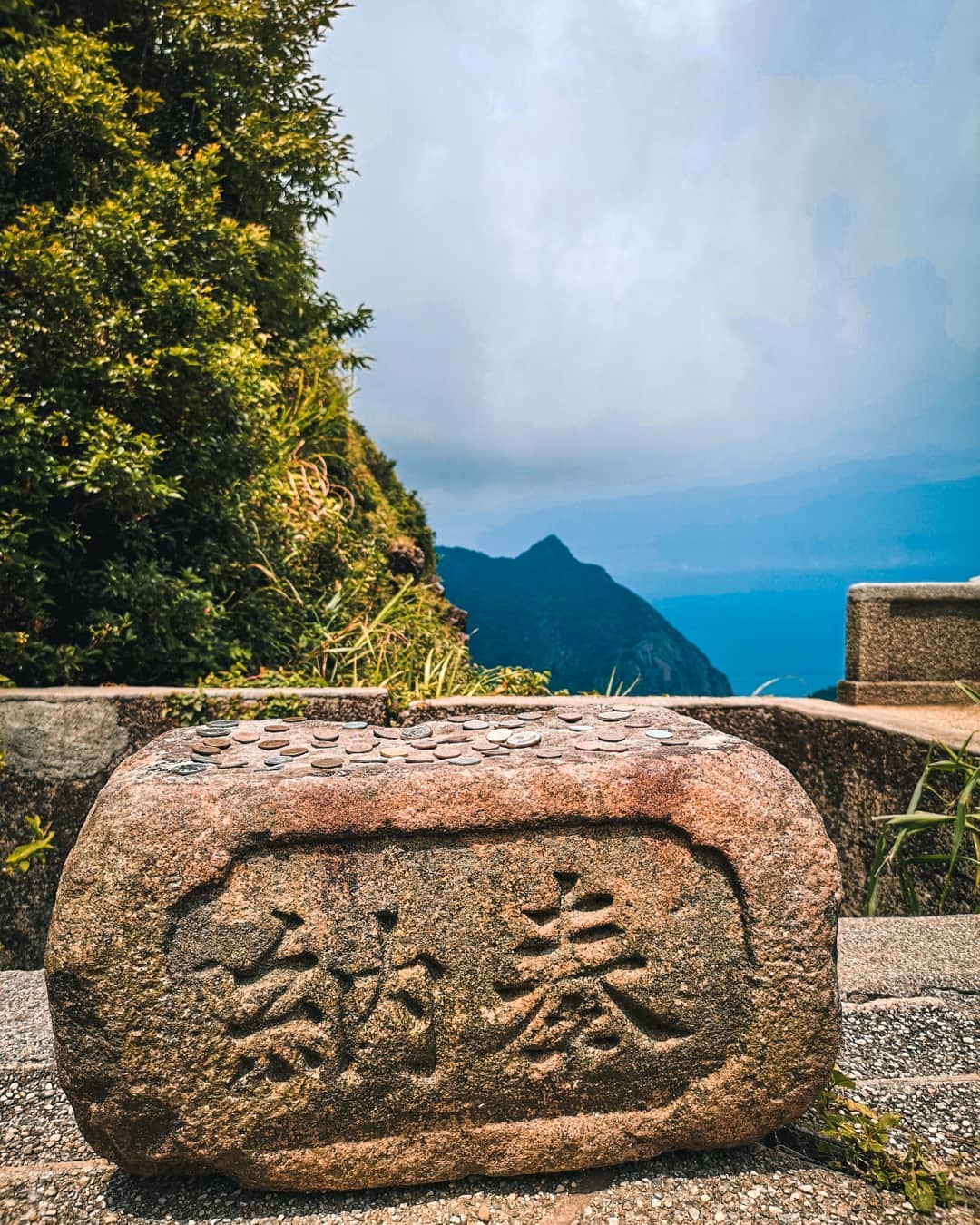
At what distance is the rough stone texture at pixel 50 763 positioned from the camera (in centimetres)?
302

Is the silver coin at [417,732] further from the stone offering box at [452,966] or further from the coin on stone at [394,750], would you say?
the stone offering box at [452,966]

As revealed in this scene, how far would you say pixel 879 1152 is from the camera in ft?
5.20

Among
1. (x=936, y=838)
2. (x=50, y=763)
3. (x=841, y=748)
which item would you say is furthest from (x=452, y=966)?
(x=841, y=748)

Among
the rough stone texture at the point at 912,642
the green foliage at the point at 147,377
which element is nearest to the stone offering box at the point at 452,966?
the green foliage at the point at 147,377

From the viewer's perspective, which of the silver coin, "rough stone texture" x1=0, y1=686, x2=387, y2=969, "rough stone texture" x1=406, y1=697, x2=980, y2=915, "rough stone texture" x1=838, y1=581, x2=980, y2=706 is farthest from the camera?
"rough stone texture" x1=838, y1=581, x2=980, y2=706

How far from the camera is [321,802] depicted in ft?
5.05

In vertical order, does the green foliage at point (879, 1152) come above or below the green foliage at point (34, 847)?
below

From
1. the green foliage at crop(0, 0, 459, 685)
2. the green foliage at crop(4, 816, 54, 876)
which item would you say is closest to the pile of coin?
the green foliage at crop(4, 816, 54, 876)

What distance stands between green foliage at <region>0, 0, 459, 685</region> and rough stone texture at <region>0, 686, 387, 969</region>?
407mm

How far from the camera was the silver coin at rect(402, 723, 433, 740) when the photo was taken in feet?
6.23

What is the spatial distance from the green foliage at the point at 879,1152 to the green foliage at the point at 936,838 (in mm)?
1270

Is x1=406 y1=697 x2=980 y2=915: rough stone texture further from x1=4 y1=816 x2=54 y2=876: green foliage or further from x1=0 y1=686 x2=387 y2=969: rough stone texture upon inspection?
x1=4 y1=816 x2=54 y2=876: green foliage

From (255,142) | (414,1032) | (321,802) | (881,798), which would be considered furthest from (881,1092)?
(255,142)

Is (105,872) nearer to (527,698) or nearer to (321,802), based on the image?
(321,802)
